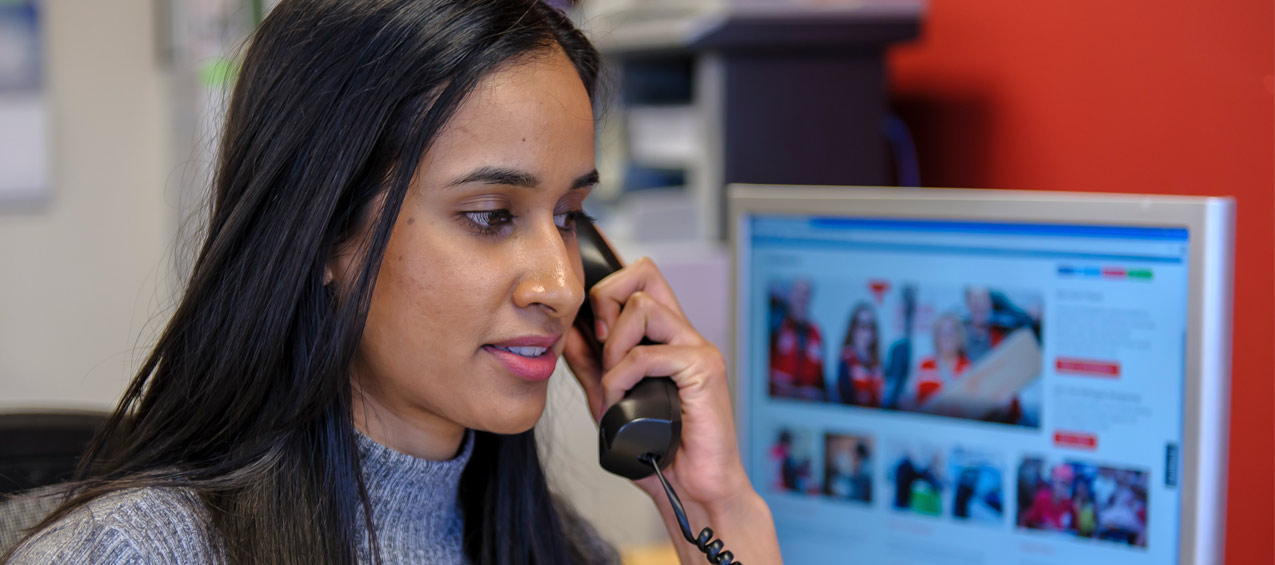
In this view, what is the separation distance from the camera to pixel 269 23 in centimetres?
87

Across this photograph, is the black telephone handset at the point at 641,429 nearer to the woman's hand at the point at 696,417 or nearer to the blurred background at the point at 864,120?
the woman's hand at the point at 696,417

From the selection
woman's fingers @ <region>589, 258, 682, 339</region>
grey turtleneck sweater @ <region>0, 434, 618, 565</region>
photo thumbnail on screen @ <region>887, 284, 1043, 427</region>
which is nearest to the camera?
grey turtleneck sweater @ <region>0, 434, 618, 565</region>

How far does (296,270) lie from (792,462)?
1.71 ft

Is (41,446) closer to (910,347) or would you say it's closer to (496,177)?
(496,177)

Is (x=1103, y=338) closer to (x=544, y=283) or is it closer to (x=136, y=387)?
(x=544, y=283)

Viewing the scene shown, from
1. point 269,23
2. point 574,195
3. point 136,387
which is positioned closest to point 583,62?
point 574,195

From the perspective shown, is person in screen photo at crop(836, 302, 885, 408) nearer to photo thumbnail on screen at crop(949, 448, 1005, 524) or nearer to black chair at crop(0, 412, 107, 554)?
photo thumbnail on screen at crop(949, 448, 1005, 524)

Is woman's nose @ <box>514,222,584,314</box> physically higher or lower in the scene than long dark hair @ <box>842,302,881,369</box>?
higher

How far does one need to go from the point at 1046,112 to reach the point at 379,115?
911mm

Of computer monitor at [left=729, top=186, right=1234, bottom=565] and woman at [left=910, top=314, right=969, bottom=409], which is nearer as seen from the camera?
computer monitor at [left=729, top=186, right=1234, bottom=565]

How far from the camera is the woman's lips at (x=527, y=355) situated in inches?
32.8

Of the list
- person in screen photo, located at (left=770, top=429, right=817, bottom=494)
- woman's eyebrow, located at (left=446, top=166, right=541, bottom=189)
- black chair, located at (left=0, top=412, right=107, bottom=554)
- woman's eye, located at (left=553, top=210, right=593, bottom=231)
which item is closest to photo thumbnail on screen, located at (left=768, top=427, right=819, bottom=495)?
person in screen photo, located at (left=770, top=429, right=817, bottom=494)

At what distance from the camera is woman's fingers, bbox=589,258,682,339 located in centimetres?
104

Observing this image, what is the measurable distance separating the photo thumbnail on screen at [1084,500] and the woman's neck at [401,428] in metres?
0.50
